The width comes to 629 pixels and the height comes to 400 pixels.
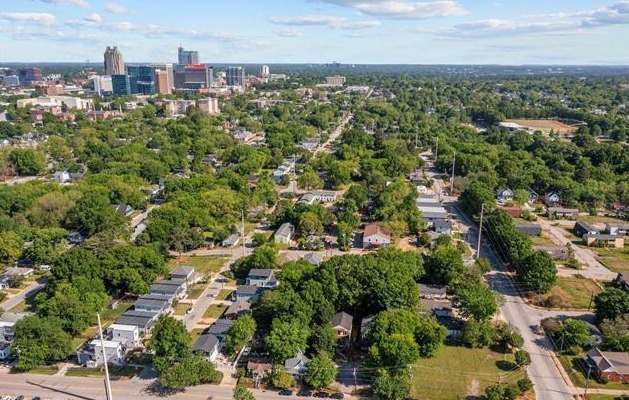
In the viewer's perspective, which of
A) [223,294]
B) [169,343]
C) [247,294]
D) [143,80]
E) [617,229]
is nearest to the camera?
[169,343]

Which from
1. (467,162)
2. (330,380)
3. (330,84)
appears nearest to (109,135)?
(467,162)

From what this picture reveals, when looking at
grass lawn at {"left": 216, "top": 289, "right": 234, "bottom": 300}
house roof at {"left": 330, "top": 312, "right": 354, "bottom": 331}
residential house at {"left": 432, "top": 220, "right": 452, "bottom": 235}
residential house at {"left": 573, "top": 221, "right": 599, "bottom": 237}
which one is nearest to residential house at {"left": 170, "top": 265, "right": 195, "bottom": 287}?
grass lawn at {"left": 216, "top": 289, "right": 234, "bottom": 300}

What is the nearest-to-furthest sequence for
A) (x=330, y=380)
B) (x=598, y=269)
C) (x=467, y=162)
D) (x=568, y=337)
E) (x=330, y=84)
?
(x=330, y=380), (x=568, y=337), (x=598, y=269), (x=467, y=162), (x=330, y=84)

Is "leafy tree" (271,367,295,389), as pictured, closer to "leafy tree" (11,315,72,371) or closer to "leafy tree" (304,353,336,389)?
"leafy tree" (304,353,336,389)

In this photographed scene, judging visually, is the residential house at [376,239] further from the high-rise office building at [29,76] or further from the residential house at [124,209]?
the high-rise office building at [29,76]

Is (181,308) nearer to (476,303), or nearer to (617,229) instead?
(476,303)

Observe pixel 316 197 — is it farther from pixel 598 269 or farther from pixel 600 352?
pixel 600 352

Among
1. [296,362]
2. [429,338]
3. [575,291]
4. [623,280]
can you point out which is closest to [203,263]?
[296,362]
